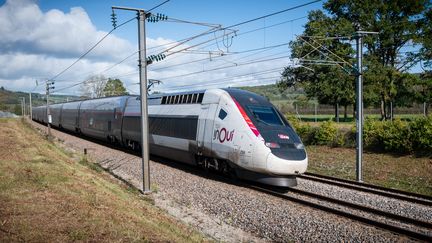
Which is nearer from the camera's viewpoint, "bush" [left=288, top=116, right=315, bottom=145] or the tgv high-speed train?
the tgv high-speed train

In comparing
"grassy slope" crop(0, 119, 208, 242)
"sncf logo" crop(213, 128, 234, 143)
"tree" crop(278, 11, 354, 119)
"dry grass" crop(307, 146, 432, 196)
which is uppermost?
→ "tree" crop(278, 11, 354, 119)

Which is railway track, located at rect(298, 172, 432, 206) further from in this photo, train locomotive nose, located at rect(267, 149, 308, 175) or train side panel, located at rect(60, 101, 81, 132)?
train side panel, located at rect(60, 101, 81, 132)

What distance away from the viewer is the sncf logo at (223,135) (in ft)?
42.7

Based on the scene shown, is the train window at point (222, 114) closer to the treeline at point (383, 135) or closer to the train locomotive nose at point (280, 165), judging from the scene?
the train locomotive nose at point (280, 165)

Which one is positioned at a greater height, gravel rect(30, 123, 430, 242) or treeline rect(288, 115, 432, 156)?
treeline rect(288, 115, 432, 156)

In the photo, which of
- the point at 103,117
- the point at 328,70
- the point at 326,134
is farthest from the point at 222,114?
the point at 328,70

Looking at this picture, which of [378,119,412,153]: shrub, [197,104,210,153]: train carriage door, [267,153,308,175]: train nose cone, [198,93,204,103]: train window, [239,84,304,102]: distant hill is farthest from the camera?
[239,84,304,102]: distant hill

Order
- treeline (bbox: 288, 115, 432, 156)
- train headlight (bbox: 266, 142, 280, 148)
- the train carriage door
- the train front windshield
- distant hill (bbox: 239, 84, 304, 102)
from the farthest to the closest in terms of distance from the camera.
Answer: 1. distant hill (bbox: 239, 84, 304, 102)
2. treeline (bbox: 288, 115, 432, 156)
3. the train carriage door
4. the train front windshield
5. train headlight (bbox: 266, 142, 280, 148)

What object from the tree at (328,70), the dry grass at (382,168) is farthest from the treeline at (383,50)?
the dry grass at (382,168)

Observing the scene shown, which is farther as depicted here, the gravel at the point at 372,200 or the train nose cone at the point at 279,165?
the train nose cone at the point at 279,165

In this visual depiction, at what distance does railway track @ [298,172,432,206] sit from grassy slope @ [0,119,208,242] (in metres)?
6.98

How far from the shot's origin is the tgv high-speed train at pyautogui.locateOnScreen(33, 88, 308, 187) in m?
11.9

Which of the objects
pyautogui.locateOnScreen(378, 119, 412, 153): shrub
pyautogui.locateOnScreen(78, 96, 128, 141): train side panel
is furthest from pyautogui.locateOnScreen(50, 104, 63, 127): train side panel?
pyautogui.locateOnScreen(378, 119, 412, 153): shrub

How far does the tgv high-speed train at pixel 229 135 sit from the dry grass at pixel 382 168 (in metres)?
4.99
